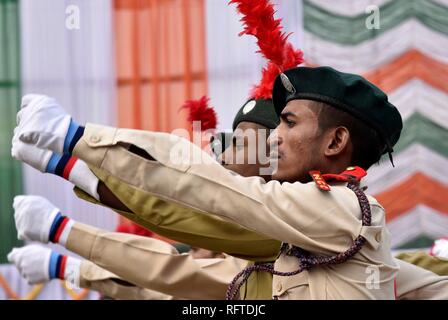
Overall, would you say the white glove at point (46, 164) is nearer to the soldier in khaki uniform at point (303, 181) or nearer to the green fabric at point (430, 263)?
the soldier in khaki uniform at point (303, 181)

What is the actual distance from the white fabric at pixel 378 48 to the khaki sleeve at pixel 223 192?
397 cm

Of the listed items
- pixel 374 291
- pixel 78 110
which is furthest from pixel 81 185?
pixel 78 110

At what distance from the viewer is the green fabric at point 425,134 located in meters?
5.79

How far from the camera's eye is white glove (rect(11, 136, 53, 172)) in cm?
179

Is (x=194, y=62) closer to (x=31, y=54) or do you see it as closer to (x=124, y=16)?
(x=124, y=16)

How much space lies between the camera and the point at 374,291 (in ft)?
6.23

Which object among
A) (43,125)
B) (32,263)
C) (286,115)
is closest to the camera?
(43,125)

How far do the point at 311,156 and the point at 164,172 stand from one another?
1.51 ft

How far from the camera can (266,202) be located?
5.98 feet

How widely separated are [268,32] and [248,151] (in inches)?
19.5

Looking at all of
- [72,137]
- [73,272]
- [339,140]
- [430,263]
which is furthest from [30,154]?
[73,272]

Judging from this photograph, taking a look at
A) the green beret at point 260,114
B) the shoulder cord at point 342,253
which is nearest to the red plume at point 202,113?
the green beret at point 260,114

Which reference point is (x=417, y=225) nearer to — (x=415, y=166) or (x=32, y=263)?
(x=415, y=166)

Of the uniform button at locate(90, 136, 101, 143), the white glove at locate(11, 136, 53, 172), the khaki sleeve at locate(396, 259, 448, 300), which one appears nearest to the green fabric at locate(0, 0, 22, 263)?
the khaki sleeve at locate(396, 259, 448, 300)
